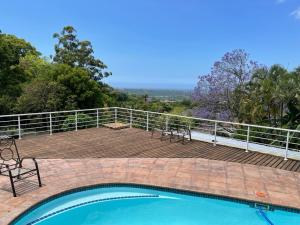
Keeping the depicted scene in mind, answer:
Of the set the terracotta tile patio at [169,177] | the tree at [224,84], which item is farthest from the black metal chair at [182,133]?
the tree at [224,84]

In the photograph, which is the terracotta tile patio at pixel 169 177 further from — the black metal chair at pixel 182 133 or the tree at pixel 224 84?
the tree at pixel 224 84

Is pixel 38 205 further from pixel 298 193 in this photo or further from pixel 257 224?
pixel 298 193

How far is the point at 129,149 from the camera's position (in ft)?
26.9

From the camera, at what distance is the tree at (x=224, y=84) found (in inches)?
594

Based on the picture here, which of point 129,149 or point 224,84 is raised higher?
point 224,84

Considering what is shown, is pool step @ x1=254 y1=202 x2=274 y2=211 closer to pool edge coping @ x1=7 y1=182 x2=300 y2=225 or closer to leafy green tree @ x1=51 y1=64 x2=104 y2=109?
pool edge coping @ x1=7 y1=182 x2=300 y2=225

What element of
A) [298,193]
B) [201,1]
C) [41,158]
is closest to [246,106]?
[201,1]

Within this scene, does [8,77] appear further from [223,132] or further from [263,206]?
[263,206]

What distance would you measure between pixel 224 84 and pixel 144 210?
10995 mm

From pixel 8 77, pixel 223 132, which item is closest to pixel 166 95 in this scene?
pixel 8 77

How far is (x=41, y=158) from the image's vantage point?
7254 mm

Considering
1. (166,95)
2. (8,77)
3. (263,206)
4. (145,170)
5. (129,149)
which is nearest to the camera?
(263,206)

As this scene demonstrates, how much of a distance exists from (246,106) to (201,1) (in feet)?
21.3

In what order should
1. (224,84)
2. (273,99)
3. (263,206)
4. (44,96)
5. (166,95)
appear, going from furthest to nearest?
(166,95), (44,96), (224,84), (273,99), (263,206)
